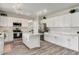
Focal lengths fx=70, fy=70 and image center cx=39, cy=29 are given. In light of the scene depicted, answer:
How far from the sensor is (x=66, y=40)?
1959 millimetres

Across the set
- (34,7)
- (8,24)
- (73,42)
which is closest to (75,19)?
(73,42)

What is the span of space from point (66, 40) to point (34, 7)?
1.24 metres

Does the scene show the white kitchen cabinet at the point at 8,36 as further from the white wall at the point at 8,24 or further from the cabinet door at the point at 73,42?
the cabinet door at the point at 73,42

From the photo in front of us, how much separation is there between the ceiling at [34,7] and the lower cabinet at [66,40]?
758 mm

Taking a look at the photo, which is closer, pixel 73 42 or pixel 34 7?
pixel 34 7

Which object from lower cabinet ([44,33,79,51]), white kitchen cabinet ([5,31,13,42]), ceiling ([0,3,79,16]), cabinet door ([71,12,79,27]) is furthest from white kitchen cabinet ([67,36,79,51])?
white kitchen cabinet ([5,31,13,42])

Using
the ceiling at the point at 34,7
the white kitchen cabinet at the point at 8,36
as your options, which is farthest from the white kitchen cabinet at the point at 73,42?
the white kitchen cabinet at the point at 8,36

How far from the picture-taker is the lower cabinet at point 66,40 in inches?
74.3

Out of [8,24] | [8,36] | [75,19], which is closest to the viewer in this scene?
[8,36]

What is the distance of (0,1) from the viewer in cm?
144

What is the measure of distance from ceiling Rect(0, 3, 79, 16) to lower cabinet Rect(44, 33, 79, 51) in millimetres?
758

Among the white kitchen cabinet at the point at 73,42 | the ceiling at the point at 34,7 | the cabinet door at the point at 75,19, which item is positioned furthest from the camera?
the cabinet door at the point at 75,19

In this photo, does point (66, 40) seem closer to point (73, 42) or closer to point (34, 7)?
point (73, 42)
